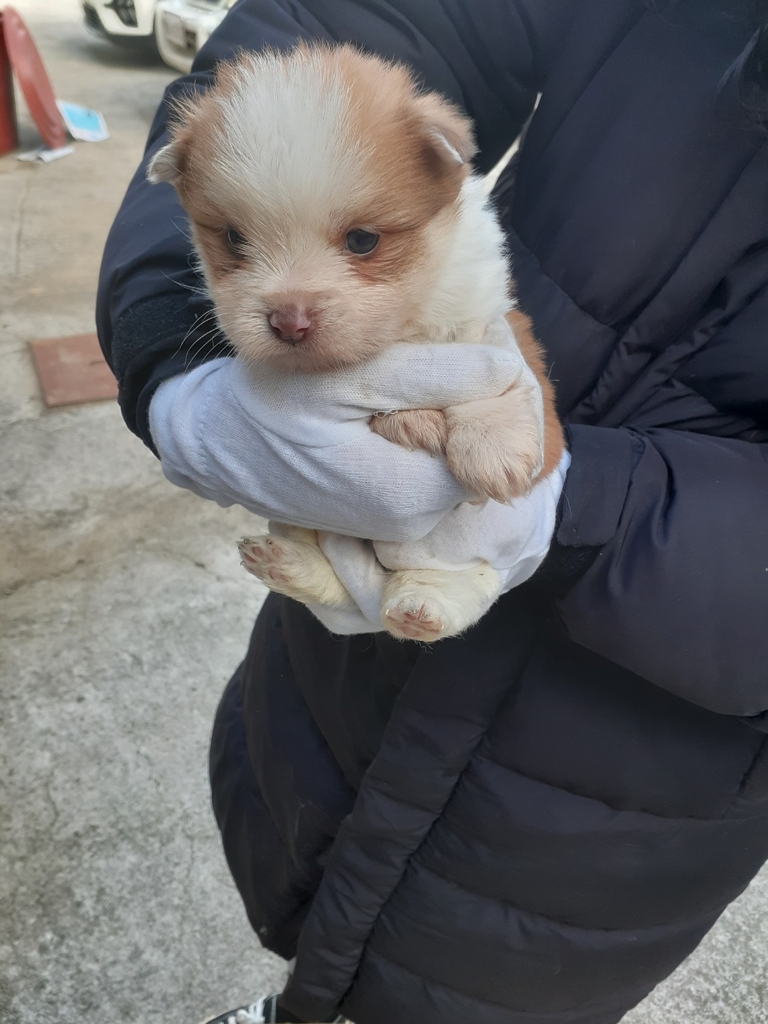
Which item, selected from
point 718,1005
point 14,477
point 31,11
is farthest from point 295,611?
point 31,11

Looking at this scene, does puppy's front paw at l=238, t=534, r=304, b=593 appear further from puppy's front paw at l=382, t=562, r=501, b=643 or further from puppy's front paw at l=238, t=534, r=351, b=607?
puppy's front paw at l=382, t=562, r=501, b=643

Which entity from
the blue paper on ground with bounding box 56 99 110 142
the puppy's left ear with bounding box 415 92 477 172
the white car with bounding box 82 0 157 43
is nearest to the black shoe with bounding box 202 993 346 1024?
the puppy's left ear with bounding box 415 92 477 172

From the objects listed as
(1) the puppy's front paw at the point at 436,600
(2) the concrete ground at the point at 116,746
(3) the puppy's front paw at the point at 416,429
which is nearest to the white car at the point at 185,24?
(2) the concrete ground at the point at 116,746

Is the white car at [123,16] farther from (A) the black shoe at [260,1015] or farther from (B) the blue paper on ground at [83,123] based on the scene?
(A) the black shoe at [260,1015]

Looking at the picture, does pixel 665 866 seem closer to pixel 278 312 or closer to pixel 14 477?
pixel 278 312

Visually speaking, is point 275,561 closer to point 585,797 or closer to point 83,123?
point 585,797
